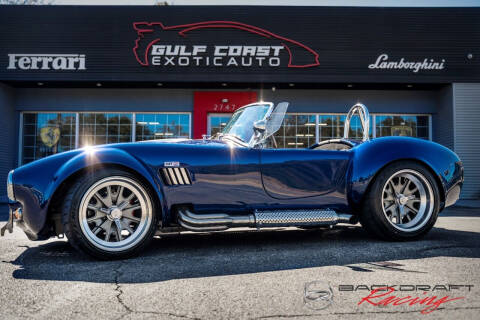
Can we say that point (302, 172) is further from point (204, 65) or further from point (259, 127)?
point (204, 65)

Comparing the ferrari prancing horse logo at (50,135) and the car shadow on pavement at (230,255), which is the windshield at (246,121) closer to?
the car shadow on pavement at (230,255)

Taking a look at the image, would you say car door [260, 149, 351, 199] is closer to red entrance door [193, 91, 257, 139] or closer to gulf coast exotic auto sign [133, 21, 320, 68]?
gulf coast exotic auto sign [133, 21, 320, 68]

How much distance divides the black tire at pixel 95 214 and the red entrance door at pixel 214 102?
32.0 feet

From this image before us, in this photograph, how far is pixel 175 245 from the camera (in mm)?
3537

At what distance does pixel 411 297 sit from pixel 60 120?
1302 cm

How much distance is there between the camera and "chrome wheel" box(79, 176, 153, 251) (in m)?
2.91

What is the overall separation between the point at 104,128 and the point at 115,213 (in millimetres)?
10595

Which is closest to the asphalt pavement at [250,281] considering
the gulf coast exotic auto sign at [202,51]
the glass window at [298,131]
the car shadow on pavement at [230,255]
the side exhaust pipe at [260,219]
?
the car shadow on pavement at [230,255]

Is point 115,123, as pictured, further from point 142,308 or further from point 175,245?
point 142,308

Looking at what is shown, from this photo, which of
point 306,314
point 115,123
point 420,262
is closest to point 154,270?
point 306,314

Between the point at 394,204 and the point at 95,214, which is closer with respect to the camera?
the point at 95,214

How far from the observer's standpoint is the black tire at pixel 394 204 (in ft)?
11.5

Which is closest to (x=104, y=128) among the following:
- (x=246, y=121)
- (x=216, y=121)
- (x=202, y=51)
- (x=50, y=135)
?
(x=50, y=135)

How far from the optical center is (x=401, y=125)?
516 inches
